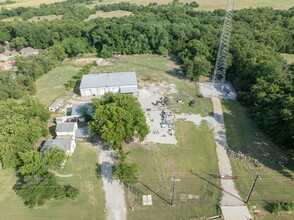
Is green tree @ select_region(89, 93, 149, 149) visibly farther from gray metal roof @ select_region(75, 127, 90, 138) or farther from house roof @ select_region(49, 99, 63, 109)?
house roof @ select_region(49, 99, 63, 109)

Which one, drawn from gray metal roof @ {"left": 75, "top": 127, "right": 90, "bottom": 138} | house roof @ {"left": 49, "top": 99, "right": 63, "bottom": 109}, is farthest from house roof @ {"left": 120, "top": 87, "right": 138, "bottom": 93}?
gray metal roof @ {"left": 75, "top": 127, "right": 90, "bottom": 138}

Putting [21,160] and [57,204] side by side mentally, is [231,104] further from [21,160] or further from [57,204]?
[21,160]

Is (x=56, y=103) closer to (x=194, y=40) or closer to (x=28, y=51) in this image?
(x=28, y=51)

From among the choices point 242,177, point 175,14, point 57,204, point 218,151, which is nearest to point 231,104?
point 218,151

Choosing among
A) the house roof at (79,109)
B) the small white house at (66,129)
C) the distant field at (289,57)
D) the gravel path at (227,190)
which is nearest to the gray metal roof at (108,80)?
the house roof at (79,109)

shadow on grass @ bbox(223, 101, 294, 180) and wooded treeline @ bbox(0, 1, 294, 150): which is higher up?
wooded treeline @ bbox(0, 1, 294, 150)

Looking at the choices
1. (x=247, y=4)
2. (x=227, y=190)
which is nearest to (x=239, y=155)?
(x=227, y=190)

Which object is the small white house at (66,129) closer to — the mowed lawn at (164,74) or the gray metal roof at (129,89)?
the gray metal roof at (129,89)
